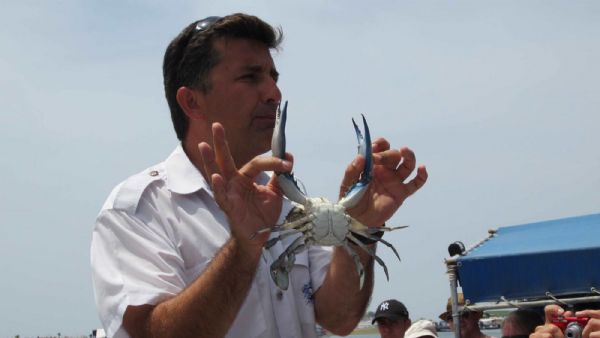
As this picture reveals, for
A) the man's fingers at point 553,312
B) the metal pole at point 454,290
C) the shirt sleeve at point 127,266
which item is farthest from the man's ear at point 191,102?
the metal pole at point 454,290

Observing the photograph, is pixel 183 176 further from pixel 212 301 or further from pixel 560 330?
pixel 560 330

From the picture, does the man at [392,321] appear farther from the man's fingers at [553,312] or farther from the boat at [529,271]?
the man's fingers at [553,312]

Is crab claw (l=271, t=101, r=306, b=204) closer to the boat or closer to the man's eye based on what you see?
the man's eye

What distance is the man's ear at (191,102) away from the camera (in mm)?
3516

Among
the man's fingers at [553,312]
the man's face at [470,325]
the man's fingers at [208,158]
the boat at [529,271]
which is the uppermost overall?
the man's fingers at [208,158]

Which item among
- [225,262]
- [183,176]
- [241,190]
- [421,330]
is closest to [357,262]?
[225,262]

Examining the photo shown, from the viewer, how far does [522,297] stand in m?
6.66

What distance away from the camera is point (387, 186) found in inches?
122

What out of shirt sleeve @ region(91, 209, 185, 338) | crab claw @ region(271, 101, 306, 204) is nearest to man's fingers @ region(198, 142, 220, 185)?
crab claw @ region(271, 101, 306, 204)

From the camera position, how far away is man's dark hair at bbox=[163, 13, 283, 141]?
354 centimetres

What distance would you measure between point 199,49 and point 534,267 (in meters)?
4.03

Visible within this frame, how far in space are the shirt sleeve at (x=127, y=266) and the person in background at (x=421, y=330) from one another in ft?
18.4

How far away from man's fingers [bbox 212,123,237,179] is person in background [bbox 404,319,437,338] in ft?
19.8

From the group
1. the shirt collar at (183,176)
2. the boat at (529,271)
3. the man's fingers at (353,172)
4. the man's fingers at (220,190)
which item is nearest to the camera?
the man's fingers at (220,190)
